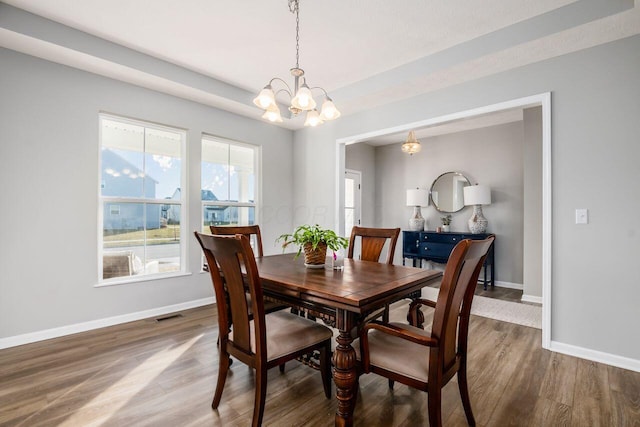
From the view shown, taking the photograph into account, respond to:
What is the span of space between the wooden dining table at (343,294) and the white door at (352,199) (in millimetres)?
4110

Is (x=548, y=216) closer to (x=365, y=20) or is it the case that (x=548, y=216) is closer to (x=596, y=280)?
(x=596, y=280)

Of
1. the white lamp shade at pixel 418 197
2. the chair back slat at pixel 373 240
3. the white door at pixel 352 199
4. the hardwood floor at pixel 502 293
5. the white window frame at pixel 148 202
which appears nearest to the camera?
the chair back slat at pixel 373 240

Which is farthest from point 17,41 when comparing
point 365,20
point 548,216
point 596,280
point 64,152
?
point 596,280

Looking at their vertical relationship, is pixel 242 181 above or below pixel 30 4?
below

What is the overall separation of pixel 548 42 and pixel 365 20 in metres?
1.47

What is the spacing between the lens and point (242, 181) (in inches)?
176

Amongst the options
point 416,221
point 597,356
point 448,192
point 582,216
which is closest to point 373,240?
point 582,216

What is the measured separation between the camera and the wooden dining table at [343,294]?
1.49m

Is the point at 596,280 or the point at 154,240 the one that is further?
the point at 154,240

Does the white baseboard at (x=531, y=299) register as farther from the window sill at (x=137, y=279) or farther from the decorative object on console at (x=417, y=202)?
the window sill at (x=137, y=279)

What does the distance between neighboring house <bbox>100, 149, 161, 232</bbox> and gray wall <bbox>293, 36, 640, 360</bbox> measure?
156 inches

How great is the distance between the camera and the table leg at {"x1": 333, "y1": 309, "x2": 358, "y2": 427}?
59.1 inches

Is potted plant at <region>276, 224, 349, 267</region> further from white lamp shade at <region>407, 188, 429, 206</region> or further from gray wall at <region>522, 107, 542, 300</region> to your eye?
white lamp shade at <region>407, 188, 429, 206</region>

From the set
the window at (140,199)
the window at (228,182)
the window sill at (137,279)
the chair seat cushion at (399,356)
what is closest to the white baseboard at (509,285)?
the window at (228,182)
